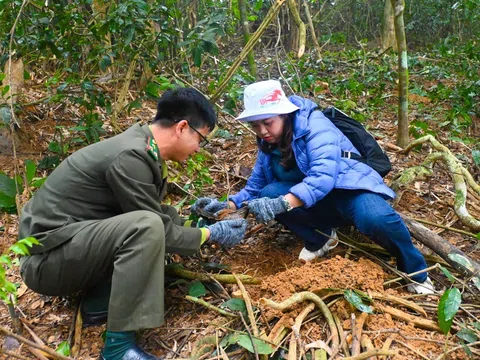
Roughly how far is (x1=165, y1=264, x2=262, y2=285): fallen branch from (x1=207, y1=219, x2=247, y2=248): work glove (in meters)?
0.21

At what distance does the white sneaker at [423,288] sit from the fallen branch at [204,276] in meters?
0.89


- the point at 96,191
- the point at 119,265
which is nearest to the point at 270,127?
the point at 96,191

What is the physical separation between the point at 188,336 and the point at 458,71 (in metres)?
6.72

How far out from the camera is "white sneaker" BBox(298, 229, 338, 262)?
2795 mm

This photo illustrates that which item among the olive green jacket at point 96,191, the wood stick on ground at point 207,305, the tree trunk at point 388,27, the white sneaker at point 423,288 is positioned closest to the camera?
the olive green jacket at point 96,191

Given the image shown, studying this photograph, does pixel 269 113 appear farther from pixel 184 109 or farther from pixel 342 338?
pixel 342 338

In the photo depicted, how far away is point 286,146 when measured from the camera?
272 cm

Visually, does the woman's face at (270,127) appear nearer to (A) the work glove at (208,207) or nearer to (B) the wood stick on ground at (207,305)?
(A) the work glove at (208,207)

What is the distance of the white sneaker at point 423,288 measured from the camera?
238cm

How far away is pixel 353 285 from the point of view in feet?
7.38

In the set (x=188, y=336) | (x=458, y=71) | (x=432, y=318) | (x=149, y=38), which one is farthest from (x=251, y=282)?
(x=458, y=71)

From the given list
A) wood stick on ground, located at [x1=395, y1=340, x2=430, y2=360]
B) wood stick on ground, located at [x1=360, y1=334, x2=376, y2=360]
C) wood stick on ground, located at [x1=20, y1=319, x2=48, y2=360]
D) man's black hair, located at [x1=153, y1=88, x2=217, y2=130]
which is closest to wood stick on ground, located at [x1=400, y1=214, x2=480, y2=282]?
wood stick on ground, located at [x1=395, y1=340, x2=430, y2=360]

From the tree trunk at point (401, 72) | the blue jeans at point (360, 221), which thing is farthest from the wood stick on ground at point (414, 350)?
the tree trunk at point (401, 72)

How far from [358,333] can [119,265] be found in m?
1.21
